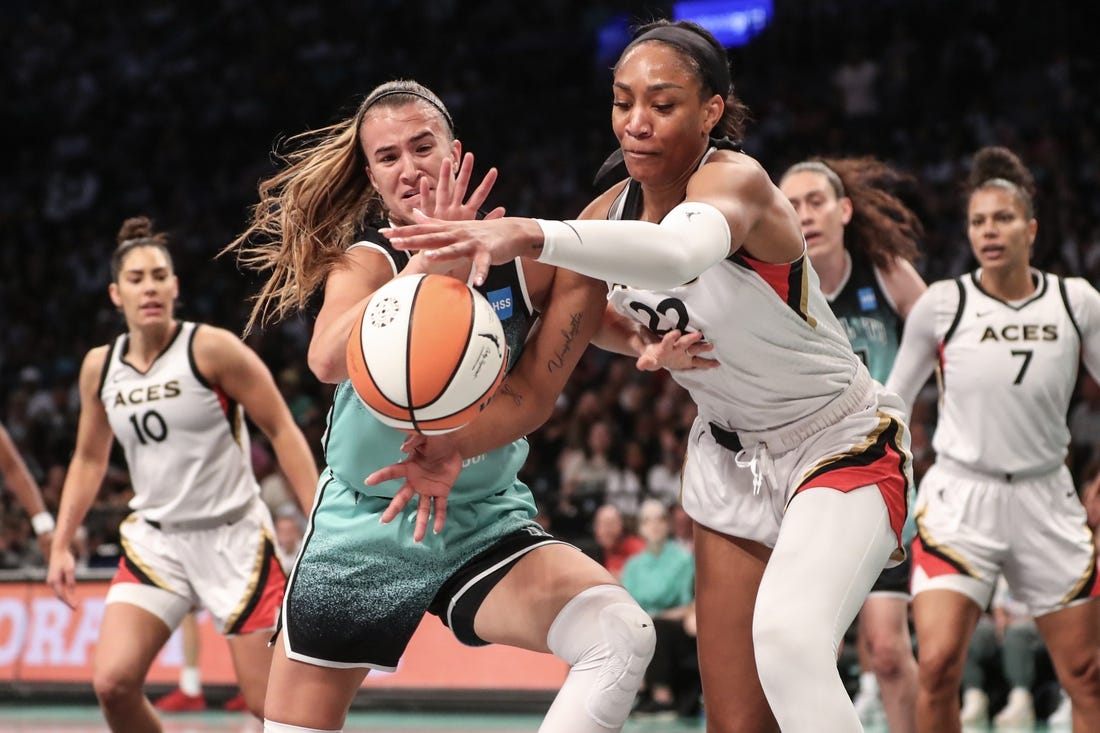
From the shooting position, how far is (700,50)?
141 inches

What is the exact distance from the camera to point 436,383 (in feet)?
10.5

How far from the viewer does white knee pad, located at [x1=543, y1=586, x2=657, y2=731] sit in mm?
3443

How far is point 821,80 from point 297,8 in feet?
24.8

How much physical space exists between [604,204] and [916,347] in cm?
217

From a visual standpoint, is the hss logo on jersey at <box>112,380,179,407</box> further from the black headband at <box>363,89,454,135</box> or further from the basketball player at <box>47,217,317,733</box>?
the black headband at <box>363,89,454,135</box>

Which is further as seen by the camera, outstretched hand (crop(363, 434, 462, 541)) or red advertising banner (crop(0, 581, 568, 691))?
red advertising banner (crop(0, 581, 568, 691))

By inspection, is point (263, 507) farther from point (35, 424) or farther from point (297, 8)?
point (297, 8)

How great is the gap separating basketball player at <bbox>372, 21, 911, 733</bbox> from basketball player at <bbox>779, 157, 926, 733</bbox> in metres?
1.73

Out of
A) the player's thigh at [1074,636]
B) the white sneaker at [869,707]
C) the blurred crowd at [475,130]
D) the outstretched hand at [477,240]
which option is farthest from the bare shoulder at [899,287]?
the blurred crowd at [475,130]

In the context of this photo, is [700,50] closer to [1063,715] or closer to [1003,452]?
Answer: [1003,452]

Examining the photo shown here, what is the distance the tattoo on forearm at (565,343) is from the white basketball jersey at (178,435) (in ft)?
8.63

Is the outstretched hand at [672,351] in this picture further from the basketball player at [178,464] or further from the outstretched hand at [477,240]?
the basketball player at [178,464]

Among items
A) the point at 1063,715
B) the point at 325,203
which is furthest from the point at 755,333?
the point at 1063,715

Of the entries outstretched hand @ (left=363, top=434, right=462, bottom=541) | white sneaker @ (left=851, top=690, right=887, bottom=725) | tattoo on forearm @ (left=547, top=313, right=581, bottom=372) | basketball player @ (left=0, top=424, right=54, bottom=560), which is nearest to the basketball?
outstretched hand @ (left=363, top=434, right=462, bottom=541)
